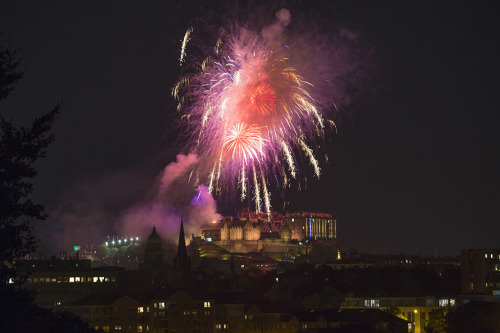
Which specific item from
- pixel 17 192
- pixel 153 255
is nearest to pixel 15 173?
pixel 17 192

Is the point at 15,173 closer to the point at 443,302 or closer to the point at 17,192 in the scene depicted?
the point at 17,192

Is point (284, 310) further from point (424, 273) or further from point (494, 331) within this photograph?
point (424, 273)

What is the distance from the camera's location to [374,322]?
102 m

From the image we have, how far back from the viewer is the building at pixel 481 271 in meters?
134

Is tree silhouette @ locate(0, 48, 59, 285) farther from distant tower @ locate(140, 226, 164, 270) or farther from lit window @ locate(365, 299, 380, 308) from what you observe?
distant tower @ locate(140, 226, 164, 270)

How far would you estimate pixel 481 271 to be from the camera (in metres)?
137

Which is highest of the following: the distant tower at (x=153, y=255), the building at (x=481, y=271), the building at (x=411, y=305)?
the distant tower at (x=153, y=255)

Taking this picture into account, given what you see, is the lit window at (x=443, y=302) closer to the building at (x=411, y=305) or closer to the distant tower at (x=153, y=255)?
the building at (x=411, y=305)

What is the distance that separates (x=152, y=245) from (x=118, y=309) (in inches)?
3649

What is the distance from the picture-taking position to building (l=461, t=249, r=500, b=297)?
441ft

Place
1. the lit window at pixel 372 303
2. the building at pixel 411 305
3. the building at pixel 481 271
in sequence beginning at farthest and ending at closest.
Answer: the building at pixel 481 271 < the lit window at pixel 372 303 < the building at pixel 411 305

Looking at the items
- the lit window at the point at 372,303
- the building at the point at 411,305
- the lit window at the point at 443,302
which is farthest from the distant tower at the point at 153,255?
the lit window at the point at 443,302

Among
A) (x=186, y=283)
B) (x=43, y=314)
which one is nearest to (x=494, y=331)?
(x=186, y=283)

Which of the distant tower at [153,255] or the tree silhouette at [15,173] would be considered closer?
the tree silhouette at [15,173]
